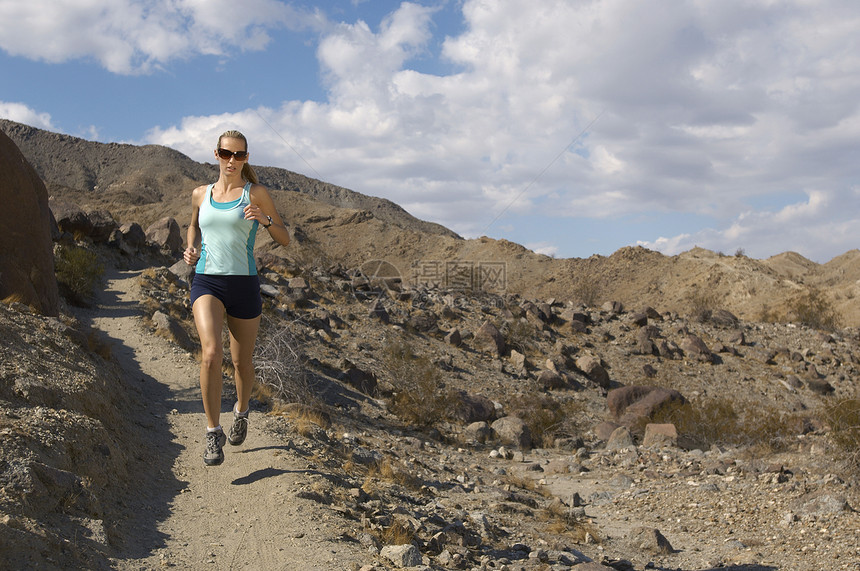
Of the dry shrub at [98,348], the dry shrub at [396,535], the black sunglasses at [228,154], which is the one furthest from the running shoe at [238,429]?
the dry shrub at [98,348]

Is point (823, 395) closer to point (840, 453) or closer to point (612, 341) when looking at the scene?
point (612, 341)

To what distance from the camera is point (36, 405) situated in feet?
13.5

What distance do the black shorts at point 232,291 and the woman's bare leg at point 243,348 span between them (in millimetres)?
75

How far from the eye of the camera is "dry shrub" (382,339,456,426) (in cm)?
991

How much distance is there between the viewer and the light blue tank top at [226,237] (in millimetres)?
3639

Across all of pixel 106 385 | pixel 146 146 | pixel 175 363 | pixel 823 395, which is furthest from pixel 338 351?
pixel 146 146

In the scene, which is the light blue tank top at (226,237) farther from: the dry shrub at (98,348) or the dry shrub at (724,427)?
the dry shrub at (724,427)

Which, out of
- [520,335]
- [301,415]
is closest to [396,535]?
[301,415]

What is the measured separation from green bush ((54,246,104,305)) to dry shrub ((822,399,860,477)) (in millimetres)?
10351

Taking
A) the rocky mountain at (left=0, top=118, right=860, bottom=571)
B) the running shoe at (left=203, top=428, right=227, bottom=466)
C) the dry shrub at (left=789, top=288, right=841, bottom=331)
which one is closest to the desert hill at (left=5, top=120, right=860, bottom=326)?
the dry shrub at (left=789, top=288, right=841, bottom=331)

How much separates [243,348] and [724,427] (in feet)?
28.8

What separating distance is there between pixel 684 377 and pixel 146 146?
64.5m

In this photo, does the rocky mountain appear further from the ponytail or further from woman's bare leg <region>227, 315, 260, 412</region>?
the ponytail

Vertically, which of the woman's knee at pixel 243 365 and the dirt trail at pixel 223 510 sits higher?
the woman's knee at pixel 243 365
